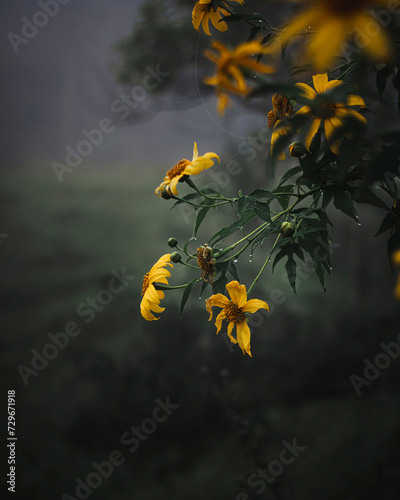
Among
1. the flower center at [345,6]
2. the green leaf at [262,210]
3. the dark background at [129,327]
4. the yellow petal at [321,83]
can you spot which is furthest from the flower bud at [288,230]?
the dark background at [129,327]

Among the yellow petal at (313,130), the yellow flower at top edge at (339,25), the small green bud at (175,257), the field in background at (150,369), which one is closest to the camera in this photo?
the yellow flower at top edge at (339,25)

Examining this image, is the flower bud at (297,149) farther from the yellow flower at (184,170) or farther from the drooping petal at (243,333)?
the drooping petal at (243,333)

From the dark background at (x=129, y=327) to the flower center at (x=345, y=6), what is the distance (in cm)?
143

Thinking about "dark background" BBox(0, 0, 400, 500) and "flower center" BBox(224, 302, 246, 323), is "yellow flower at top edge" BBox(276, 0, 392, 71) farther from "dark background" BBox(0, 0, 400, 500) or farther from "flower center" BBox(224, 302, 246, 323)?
"dark background" BBox(0, 0, 400, 500)

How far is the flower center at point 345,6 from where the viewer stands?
0.65 ft

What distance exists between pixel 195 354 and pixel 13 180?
1048 millimetres

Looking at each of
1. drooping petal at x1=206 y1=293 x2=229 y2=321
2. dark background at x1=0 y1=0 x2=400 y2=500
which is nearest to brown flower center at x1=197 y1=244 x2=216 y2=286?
drooping petal at x1=206 y1=293 x2=229 y2=321

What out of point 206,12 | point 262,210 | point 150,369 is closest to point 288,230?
point 262,210

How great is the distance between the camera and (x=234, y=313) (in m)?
0.49

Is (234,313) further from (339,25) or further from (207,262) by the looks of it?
(339,25)

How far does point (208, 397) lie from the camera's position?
179cm

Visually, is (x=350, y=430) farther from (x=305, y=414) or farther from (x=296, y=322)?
(x=296, y=322)

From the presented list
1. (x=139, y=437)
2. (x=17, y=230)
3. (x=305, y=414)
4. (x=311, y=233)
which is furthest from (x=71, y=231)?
(x=311, y=233)

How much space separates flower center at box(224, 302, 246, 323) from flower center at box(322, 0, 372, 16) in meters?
0.34
